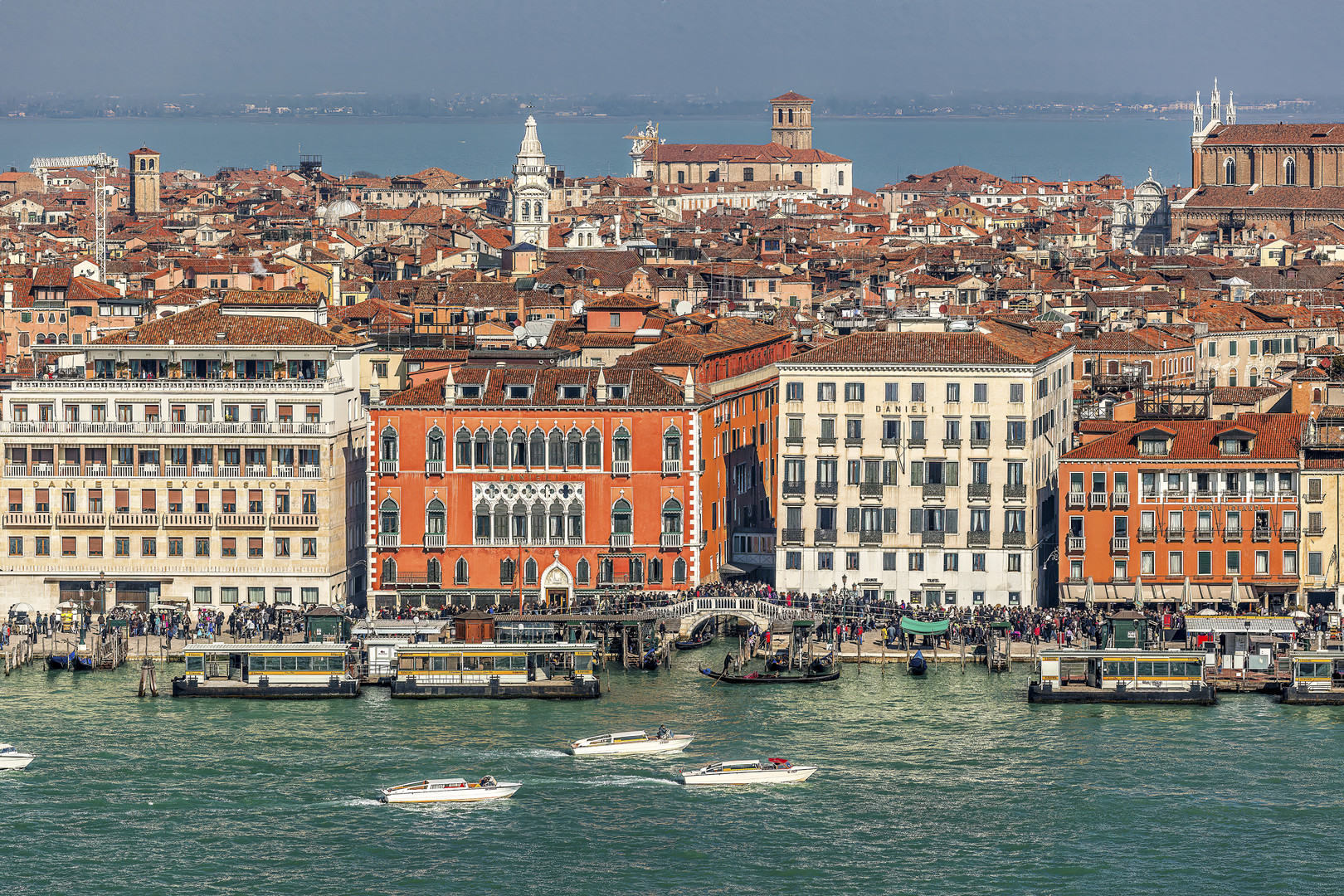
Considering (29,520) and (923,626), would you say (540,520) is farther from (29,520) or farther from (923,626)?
(29,520)

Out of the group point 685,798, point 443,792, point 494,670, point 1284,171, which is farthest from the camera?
point 1284,171

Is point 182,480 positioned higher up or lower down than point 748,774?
higher up

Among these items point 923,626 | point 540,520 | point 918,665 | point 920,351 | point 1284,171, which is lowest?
point 918,665

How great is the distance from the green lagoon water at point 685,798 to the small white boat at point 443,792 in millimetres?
260

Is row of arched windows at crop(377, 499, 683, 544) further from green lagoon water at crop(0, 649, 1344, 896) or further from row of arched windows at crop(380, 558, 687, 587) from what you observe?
green lagoon water at crop(0, 649, 1344, 896)

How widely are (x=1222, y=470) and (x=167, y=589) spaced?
2432 cm

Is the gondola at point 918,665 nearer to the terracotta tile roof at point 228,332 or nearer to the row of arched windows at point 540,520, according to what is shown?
the row of arched windows at point 540,520

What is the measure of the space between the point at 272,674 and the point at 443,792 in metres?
11.1

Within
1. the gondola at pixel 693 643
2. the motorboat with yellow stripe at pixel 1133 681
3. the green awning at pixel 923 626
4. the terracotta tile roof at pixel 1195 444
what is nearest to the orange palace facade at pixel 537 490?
the gondola at pixel 693 643

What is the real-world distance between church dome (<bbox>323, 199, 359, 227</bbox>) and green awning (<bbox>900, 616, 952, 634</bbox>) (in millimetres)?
119392

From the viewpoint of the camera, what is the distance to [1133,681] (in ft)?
190

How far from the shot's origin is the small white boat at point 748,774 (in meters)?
50.3

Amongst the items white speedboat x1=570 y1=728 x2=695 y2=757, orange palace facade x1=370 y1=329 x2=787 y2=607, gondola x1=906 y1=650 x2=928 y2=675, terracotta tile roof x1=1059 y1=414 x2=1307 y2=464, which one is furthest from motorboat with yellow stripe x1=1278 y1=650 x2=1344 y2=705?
orange palace facade x1=370 y1=329 x2=787 y2=607

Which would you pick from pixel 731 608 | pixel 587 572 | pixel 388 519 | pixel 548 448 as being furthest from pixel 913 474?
pixel 388 519
